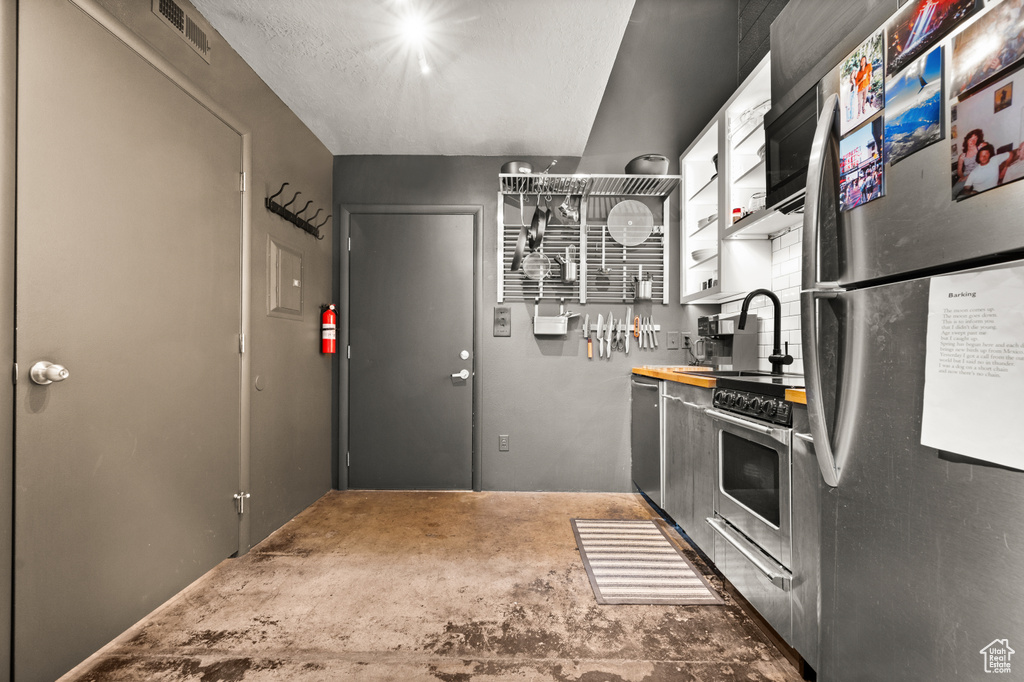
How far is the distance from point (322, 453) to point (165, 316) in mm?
1772

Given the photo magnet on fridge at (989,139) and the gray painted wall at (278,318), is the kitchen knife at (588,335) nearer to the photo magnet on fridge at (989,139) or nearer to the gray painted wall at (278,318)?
the gray painted wall at (278,318)

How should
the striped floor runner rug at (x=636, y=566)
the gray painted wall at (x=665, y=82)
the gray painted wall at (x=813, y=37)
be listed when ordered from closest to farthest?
the gray painted wall at (x=813, y=37) < the striped floor runner rug at (x=636, y=566) < the gray painted wall at (x=665, y=82)

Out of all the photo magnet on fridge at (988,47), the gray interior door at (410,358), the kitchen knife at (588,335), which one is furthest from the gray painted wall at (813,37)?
the gray interior door at (410,358)

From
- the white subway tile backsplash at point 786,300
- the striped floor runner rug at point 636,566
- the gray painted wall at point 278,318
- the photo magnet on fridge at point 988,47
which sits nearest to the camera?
the photo magnet on fridge at point 988,47

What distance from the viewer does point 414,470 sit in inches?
140

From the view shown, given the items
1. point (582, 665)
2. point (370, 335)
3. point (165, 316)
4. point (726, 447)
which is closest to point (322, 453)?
point (370, 335)

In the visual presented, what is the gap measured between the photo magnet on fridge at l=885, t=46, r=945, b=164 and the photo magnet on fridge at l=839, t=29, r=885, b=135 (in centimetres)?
4

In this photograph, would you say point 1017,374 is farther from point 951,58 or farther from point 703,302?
point 703,302

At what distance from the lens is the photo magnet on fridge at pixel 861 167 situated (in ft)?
3.52

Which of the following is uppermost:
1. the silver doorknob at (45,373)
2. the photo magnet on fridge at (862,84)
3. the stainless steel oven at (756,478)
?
the photo magnet on fridge at (862,84)

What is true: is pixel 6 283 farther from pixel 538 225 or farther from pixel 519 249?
pixel 538 225

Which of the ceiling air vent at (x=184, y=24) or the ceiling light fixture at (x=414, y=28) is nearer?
the ceiling air vent at (x=184, y=24)

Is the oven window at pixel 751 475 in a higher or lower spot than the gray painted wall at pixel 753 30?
lower

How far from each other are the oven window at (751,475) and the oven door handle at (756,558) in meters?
0.14
